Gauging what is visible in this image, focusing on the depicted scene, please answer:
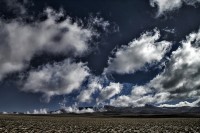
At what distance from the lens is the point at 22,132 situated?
2383 cm

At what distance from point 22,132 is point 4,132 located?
160 cm

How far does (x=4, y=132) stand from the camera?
75.3ft
